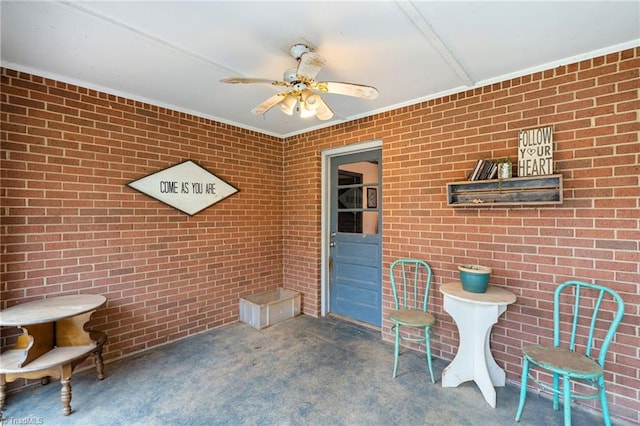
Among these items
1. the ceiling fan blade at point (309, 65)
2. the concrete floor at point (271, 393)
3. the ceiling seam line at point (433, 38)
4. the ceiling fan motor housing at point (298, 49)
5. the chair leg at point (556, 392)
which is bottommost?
the concrete floor at point (271, 393)

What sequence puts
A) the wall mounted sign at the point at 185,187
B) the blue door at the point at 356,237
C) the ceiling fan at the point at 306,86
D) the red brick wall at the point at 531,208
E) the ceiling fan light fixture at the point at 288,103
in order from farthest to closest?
the blue door at the point at 356,237, the wall mounted sign at the point at 185,187, the ceiling fan light fixture at the point at 288,103, the red brick wall at the point at 531,208, the ceiling fan at the point at 306,86

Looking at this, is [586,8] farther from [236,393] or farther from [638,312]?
[236,393]

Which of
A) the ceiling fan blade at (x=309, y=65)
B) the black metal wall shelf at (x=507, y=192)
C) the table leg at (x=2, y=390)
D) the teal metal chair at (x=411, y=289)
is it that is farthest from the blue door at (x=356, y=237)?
the table leg at (x=2, y=390)

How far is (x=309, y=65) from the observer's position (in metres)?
1.66

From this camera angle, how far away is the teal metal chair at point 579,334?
5.80 ft

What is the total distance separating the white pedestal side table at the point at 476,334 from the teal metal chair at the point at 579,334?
25 cm

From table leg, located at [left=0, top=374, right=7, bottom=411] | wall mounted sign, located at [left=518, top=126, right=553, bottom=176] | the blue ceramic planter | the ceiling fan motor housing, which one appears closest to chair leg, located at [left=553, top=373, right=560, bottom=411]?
the blue ceramic planter

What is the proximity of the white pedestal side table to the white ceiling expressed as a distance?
1.80m

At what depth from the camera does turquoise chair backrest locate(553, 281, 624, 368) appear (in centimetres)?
194

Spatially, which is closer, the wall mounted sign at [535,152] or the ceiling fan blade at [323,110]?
the ceiling fan blade at [323,110]

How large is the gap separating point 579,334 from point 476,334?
27.5 inches

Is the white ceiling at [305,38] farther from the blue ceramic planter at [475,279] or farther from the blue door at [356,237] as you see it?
the blue ceramic planter at [475,279]

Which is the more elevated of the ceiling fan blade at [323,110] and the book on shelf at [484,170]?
the ceiling fan blade at [323,110]

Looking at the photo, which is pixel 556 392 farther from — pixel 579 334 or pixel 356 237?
pixel 356 237
